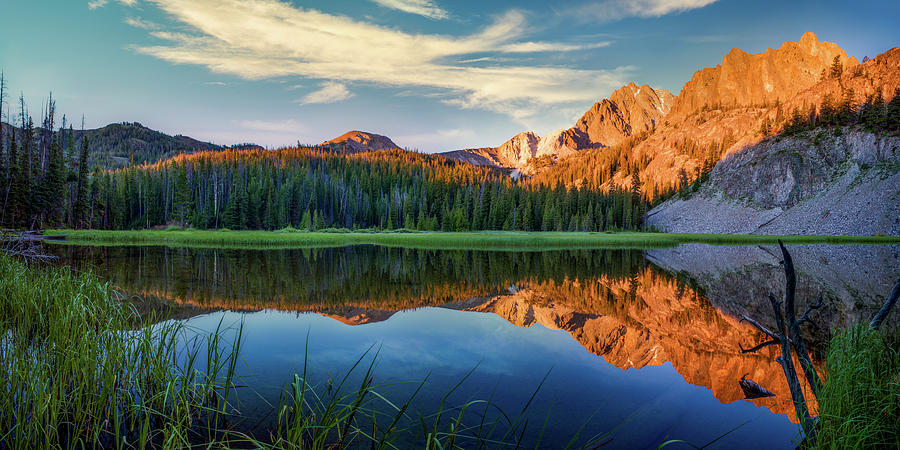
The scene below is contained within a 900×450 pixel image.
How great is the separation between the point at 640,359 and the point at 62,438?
8.45 meters

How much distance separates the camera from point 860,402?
4.32 metres

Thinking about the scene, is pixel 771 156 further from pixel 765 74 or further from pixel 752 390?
pixel 752 390

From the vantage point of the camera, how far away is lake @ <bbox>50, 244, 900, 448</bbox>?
17.3 ft

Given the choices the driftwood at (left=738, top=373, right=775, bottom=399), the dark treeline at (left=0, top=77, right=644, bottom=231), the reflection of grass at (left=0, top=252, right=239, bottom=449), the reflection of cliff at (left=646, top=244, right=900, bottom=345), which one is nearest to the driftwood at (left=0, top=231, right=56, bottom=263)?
the reflection of grass at (left=0, top=252, right=239, bottom=449)

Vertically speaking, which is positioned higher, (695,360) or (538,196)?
(538,196)

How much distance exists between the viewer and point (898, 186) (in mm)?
62719

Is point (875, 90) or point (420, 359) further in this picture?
point (875, 90)

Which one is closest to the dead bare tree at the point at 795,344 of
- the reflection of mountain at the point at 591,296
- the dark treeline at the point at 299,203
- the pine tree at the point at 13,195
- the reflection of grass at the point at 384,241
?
the reflection of mountain at the point at 591,296

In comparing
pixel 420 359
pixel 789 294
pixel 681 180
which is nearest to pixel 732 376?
pixel 789 294

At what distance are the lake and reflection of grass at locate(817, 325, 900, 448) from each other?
0.92 meters

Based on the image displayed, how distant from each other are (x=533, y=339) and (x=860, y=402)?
5510mm

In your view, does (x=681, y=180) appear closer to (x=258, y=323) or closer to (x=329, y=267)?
(x=329, y=267)

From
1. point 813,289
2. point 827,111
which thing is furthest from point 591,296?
point 827,111

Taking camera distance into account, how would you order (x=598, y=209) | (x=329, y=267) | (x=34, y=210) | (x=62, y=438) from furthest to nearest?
(x=598, y=209) → (x=34, y=210) → (x=329, y=267) → (x=62, y=438)
